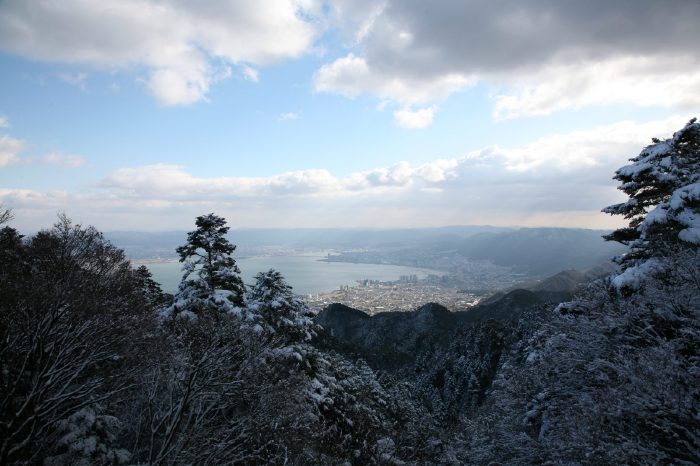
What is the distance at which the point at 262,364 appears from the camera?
1408 cm

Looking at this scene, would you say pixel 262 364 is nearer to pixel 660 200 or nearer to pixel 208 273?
pixel 208 273

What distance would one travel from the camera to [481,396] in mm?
49562

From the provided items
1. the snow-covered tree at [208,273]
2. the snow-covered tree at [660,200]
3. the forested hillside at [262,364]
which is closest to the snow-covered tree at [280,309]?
the forested hillside at [262,364]

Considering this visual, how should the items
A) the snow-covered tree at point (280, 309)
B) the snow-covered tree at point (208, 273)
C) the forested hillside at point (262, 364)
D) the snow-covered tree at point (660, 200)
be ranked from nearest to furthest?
the forested hillside at point (262, 364) → the snow-covered tree at point (660, 200) → the snow-covered tree at point (208, 273) → the snow-covered tree at point (280, 309)

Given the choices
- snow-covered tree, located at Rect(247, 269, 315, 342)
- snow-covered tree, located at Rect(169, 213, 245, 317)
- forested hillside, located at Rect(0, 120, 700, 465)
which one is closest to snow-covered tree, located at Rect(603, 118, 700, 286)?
forested hillside, located at Rect(0, 120, 700, 465)

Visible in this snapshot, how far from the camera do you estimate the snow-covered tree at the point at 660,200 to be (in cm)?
1067

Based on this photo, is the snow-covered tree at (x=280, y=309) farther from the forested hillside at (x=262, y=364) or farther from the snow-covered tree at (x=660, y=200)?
the snow-covered tree at (x=660, y=200)

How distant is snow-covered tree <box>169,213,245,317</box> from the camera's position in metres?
16.3

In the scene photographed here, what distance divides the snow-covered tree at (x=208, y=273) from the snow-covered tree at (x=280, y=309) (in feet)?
3.50

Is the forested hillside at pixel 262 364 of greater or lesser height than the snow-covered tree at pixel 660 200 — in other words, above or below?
below

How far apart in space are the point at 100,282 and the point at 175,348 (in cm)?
410

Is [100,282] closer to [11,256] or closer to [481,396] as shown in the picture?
[11,256]

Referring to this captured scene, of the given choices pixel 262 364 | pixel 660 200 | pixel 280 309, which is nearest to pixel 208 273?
pixel 280 309

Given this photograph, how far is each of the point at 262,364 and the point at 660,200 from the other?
1611 cm
